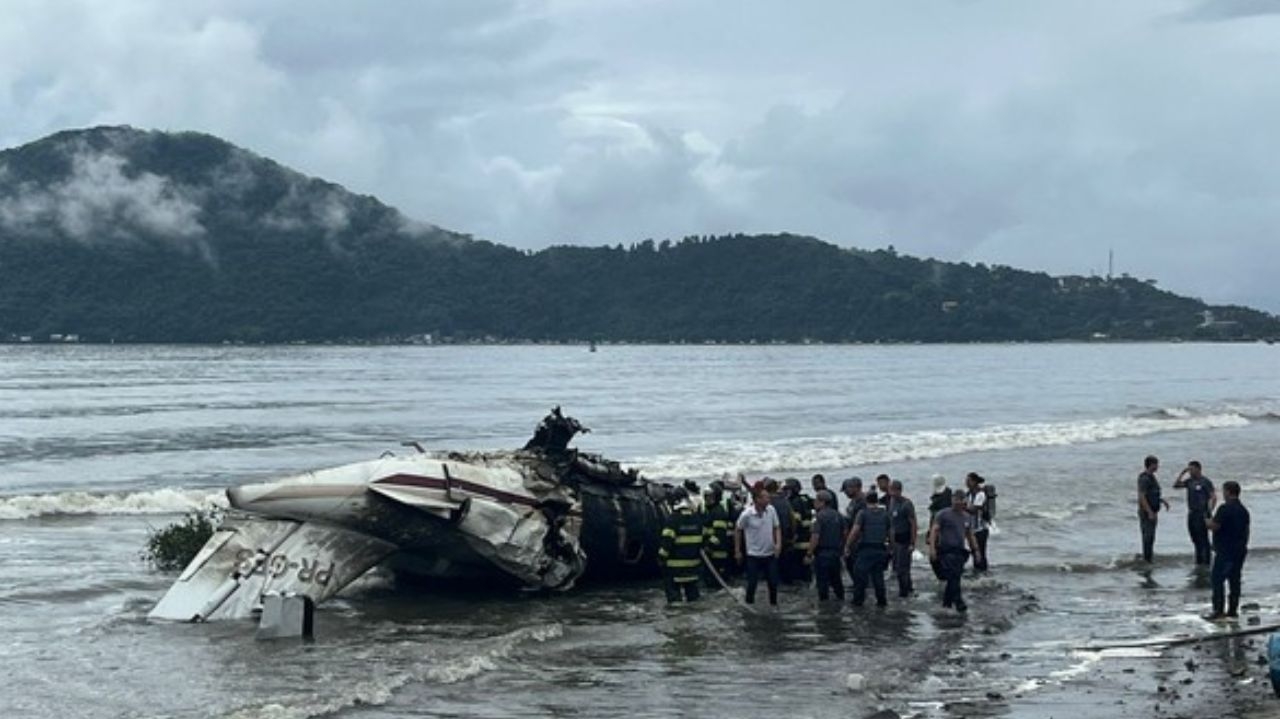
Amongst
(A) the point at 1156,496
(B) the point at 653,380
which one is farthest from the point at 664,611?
(B) the point at 653,380

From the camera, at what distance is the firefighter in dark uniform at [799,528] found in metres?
23.0

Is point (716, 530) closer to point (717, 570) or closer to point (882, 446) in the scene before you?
point (717, 570)

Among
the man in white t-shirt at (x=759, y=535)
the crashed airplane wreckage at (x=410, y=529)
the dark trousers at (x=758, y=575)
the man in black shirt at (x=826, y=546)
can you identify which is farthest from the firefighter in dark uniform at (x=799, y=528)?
the crashed airplane wreckage at (x=410, y=529)

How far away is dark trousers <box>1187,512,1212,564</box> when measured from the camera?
24391 mm

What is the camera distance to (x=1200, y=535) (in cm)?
2470

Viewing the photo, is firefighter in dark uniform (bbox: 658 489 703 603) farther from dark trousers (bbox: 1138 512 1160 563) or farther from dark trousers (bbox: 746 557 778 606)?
dark trousers (bbox: 1138 512 1160 563)

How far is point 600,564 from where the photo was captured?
23922 millimetres

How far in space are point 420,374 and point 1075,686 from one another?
12080cm

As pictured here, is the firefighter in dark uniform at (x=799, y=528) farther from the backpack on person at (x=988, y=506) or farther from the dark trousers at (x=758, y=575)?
the backpack on person at (x=988, y=506)

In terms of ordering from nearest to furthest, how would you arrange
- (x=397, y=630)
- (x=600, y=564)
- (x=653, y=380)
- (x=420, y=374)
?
1. (x=397, y=630)
2. (x=600, y=564)
3. (x=653, y=380)
4. (x=420, y=374)

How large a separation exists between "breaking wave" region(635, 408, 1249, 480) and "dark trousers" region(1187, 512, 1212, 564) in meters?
21.3

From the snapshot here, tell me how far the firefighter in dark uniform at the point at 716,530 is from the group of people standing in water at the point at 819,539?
1cm

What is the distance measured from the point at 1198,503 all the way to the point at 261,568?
13221 mm

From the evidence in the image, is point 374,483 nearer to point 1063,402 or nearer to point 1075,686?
point 1075,686
